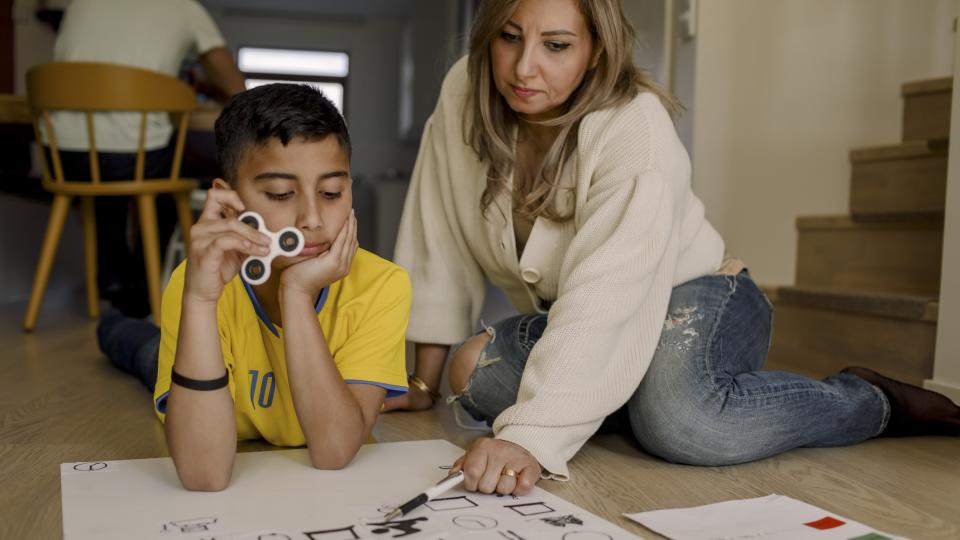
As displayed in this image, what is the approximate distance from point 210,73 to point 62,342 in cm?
89

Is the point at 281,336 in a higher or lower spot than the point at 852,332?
higher

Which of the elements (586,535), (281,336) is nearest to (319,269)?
(281,336)

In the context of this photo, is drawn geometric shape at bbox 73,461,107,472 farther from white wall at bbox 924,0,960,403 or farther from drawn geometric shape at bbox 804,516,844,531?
white wall at bbox 924,0,960,403

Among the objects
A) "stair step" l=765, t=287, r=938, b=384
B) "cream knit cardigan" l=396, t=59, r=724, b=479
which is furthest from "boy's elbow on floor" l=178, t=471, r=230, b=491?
"stair step" l=765, t=287, r=938, b=384

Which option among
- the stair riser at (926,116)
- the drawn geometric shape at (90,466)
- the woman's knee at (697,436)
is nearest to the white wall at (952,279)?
the stair riser at (926,116)

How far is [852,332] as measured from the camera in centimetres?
210

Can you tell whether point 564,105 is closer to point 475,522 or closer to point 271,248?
point 271,248

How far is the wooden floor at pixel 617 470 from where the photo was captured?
0.99 meters

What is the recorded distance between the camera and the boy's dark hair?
99 cm

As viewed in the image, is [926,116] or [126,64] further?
[126,64]

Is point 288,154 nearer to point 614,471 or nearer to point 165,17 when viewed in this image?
point 614,471

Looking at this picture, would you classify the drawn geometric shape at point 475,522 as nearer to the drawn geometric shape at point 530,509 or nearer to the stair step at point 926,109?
the drawn geometric shape at point 530,509

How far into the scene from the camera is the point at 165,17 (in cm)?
260

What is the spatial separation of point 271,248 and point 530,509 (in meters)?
0.38
